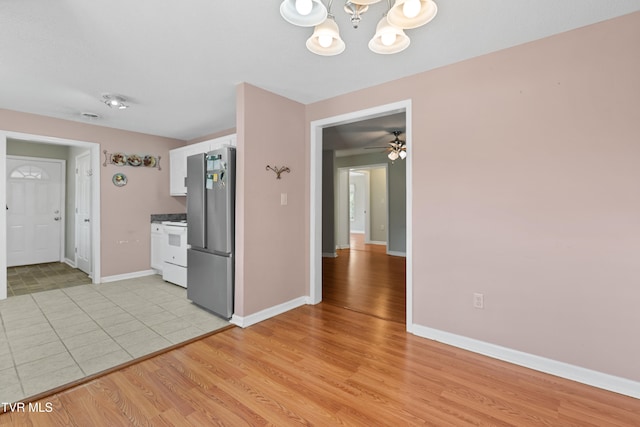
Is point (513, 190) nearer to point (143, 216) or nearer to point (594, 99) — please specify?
point (594, 99)

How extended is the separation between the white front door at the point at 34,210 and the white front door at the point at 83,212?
0.90 m

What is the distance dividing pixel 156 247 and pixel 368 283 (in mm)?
3494

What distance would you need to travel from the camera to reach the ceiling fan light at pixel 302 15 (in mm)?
1346

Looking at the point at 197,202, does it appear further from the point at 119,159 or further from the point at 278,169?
the point at 119,159

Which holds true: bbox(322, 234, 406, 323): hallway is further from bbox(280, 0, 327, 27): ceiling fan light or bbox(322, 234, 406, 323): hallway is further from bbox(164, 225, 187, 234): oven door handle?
bbox(280, 0, 327, 27): ceiling fan light

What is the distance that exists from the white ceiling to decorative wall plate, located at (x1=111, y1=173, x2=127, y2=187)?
1.36 m

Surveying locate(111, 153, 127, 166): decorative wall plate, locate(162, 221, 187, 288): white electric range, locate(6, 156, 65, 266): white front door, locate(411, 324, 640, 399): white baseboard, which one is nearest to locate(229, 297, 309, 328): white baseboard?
locate(411, 324, 640, 399): white baseboard

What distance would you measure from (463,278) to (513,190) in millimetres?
803

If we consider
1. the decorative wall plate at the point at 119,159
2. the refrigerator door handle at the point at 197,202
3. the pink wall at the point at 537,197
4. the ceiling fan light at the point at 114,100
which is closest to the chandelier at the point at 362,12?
the pink wall at the point at 537,197

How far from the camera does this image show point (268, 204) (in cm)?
315

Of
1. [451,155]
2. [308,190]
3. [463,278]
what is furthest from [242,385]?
[451,155]

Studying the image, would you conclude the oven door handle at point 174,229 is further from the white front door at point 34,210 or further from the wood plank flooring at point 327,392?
the white front door at point 34,210

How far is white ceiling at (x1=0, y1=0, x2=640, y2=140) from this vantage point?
6.03ft

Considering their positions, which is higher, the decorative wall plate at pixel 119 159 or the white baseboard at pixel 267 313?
the decorative wall plate at pixel 119 159
